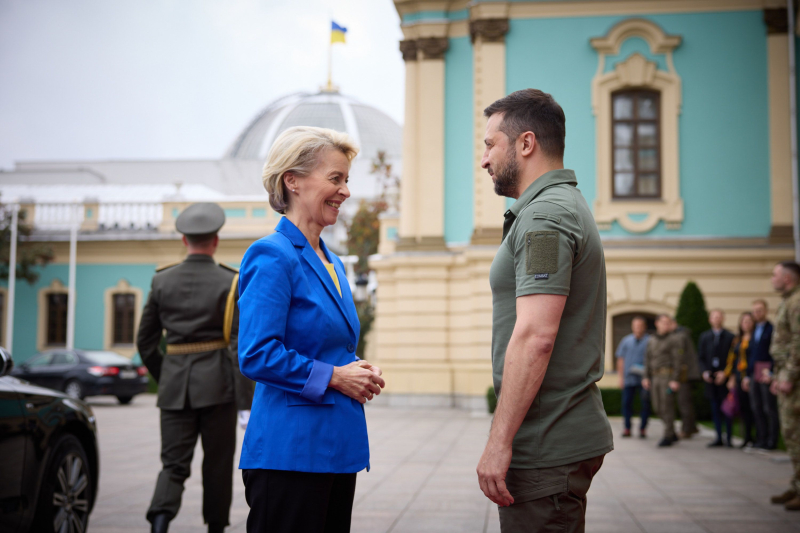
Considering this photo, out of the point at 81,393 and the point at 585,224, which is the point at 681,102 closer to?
the point at 81,393

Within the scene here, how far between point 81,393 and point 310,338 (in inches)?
805

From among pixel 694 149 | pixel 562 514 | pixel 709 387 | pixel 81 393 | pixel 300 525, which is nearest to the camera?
pixel 562 514

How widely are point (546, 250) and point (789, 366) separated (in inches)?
211

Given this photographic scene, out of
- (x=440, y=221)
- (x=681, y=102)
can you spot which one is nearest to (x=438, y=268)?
(x=440, y=221)

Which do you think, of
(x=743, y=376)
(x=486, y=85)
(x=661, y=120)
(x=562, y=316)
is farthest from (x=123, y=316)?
(x=562, y=316)

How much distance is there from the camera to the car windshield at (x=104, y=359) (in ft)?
71.7

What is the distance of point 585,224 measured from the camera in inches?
Answer: 112

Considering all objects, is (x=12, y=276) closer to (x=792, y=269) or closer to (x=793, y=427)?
(x=792, y=269)

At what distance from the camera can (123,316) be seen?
3238 cm

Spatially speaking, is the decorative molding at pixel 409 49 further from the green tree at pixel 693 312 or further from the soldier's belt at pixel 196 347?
the soldier's belt at pixel 196 347

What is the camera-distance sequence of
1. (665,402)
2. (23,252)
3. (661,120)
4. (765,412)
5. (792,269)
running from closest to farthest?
(792,269) < (765,412) < (665,402) < (661,120) < (23,252)

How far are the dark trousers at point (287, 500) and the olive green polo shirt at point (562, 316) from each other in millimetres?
719

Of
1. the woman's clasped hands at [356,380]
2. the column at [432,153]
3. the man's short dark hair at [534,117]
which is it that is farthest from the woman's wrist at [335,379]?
the column at [432,153]

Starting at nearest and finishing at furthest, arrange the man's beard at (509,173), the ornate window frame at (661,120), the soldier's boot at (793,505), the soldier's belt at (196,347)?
the man's beard at (509,173), the soldier's belt at (196,347), the soldier's boot at (793,505), the ornate window frame at (661,120)
